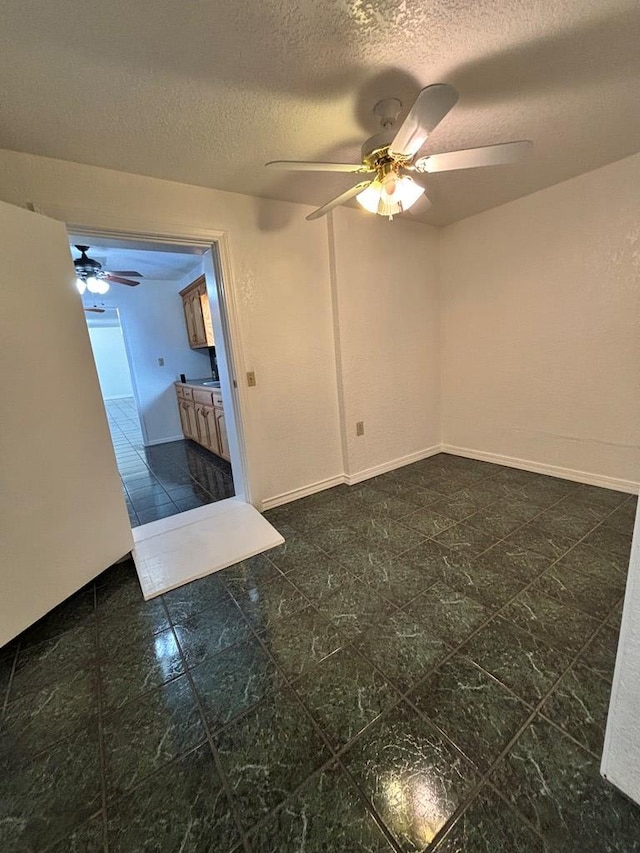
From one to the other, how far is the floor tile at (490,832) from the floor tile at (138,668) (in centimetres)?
102

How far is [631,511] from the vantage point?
2.23 metres

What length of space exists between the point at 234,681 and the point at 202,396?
127 inches

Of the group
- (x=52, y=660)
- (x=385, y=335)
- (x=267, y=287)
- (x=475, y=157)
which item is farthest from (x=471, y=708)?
(x=385, y=335)

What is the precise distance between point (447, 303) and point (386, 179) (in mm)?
2052

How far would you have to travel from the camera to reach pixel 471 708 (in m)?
1.12

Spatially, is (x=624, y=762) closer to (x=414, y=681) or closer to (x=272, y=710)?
(x=414, y=681)

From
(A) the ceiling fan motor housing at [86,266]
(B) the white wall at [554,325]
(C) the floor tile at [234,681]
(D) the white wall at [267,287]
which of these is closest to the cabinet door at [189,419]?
(A) the ceiling fan motor housing at [86,266]

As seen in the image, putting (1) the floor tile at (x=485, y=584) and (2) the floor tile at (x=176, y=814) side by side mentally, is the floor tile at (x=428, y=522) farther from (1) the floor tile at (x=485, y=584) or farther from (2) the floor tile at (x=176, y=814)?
(2) the floor tile at (x=176, y=814)

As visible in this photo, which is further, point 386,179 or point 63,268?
point 63,268

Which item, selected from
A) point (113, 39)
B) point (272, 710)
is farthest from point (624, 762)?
point (113, 39)

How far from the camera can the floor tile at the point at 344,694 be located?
1.10m

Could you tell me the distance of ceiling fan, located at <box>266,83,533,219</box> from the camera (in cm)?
119

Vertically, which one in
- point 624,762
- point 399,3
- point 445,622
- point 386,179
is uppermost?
point 399,3

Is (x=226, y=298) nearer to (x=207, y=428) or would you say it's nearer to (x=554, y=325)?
(x=207, y=428)
